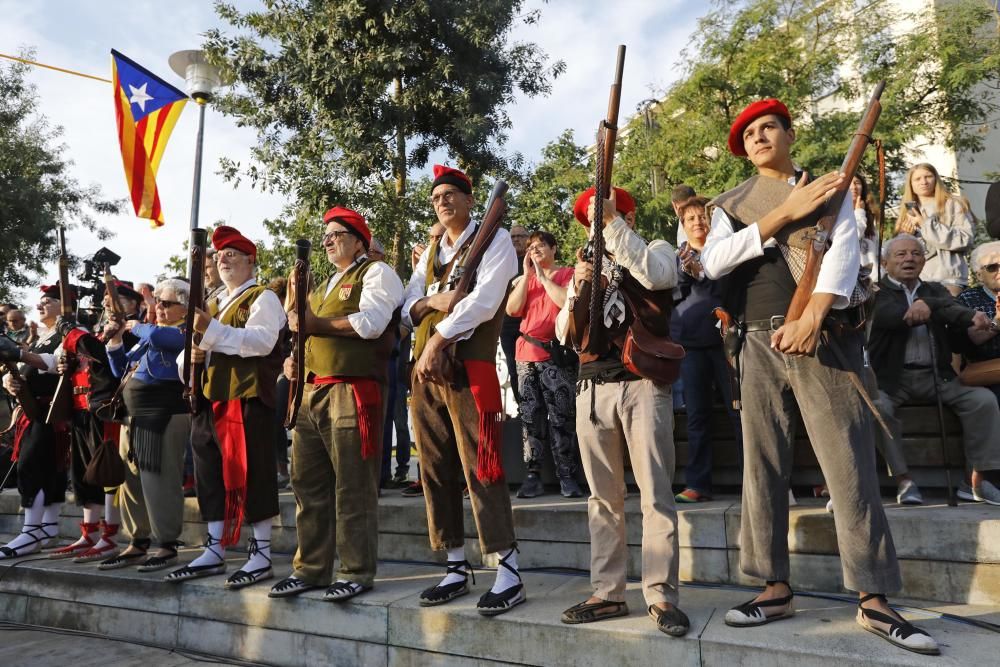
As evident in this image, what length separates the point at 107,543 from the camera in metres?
5.55

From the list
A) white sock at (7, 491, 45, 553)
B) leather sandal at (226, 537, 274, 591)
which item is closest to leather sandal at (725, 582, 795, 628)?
leather sandal at (226, 537, 274, 591)

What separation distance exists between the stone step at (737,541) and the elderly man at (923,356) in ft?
1.08

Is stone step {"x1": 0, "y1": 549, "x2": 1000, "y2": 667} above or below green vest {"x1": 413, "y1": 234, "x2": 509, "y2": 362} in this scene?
below

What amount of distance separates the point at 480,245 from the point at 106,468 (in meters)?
3.47

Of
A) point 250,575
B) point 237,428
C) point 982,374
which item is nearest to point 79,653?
point 250,575

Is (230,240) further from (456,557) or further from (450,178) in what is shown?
(456,557)

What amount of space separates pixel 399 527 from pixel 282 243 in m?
10.8

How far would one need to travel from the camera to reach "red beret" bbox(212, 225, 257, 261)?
4629mm

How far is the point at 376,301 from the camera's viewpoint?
3.97m

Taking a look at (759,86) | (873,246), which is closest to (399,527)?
(873,246)

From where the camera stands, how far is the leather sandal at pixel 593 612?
10.4ft

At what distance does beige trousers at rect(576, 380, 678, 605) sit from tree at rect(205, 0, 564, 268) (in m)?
9.80

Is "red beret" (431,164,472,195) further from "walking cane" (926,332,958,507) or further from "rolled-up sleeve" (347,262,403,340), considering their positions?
"walking cane" (926,332,958,507)

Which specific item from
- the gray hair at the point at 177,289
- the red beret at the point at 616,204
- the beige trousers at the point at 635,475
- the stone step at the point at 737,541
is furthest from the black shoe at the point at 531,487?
the gray hair at the point at 177,289
